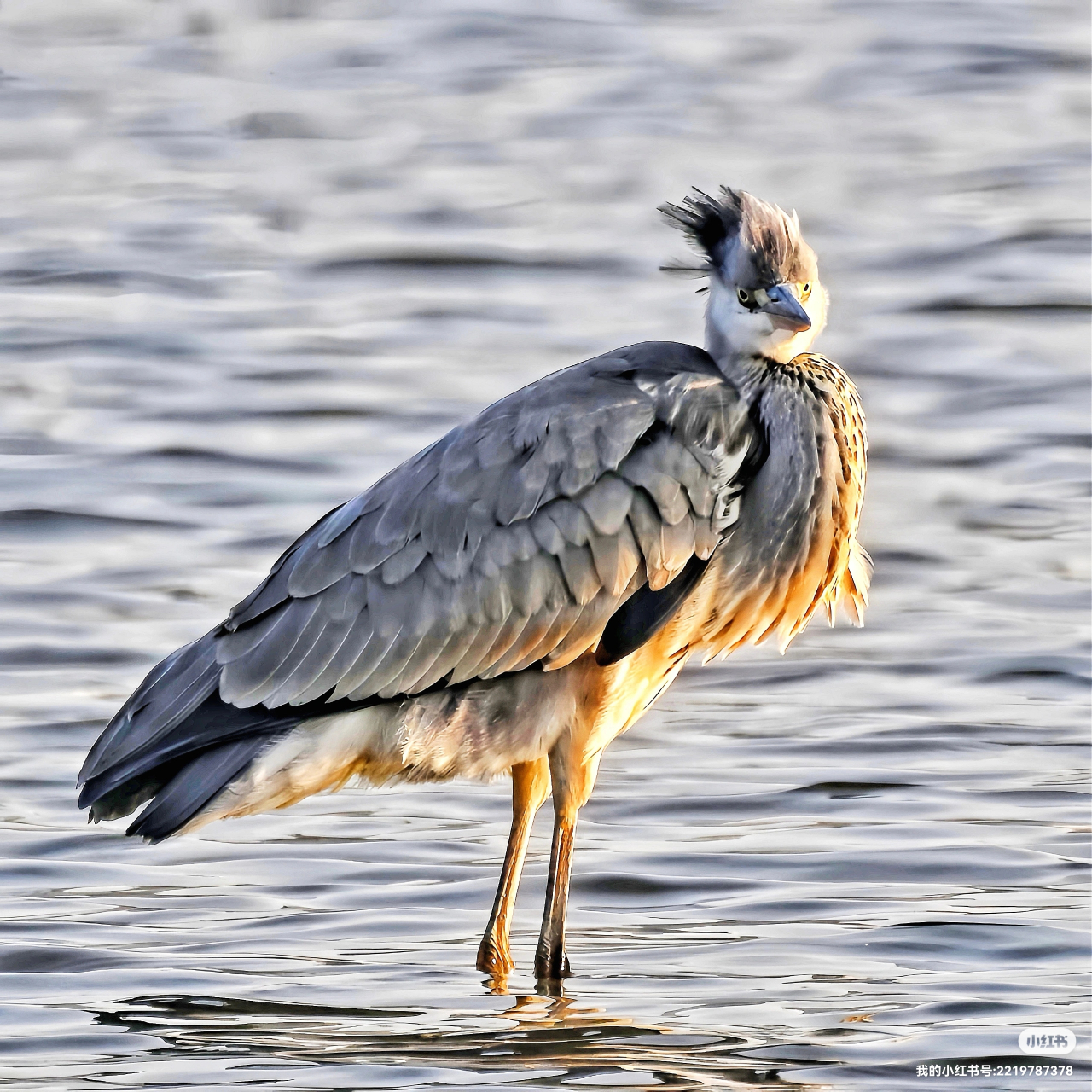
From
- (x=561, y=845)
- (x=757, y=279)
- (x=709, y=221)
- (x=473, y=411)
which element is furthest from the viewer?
(x=473, y=411)

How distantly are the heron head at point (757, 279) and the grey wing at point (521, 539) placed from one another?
157mm

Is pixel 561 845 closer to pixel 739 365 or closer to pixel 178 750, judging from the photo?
pixel 178 750

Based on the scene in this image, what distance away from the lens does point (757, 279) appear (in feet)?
21.5

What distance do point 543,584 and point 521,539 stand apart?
0.15 m

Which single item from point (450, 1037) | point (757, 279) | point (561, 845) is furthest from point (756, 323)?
point (450, 1037)

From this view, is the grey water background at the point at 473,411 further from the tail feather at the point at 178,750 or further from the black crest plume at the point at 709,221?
the black crest plume at the point at 709,221

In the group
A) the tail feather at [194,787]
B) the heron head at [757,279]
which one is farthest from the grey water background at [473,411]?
the heron head at [757,279]

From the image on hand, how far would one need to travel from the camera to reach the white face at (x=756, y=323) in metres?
6.57

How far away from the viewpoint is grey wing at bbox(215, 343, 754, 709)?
6.40m

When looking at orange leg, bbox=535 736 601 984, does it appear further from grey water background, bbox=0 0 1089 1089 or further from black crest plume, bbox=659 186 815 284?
black crest plume, bbox=659 186 815 284

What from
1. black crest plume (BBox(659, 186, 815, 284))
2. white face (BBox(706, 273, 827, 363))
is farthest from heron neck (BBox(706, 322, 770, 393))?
black crest plume (BBox(659, 186, 815, 284))

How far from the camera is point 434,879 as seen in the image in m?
7.34

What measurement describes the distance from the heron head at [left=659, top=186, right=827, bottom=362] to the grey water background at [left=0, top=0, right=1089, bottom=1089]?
1.79 m

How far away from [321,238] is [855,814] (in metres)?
9.32
